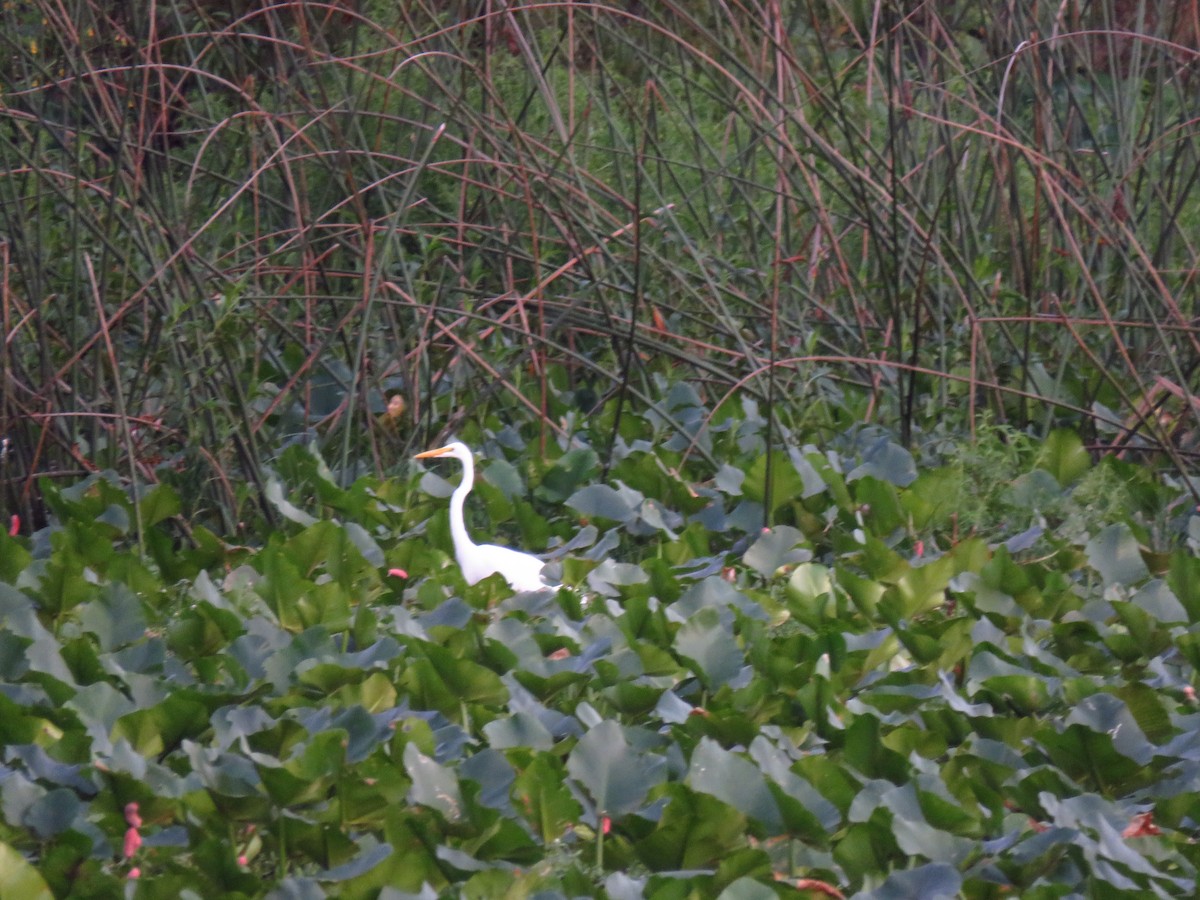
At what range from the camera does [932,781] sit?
2.01m

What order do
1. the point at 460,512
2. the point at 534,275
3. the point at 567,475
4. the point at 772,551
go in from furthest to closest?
1. the point at 534,275
2. the point at 567,475
3. the point at 460,512
4. the point at 772,551

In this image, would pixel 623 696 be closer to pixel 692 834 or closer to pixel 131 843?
pixel 692 834

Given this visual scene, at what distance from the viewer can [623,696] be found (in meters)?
2.35

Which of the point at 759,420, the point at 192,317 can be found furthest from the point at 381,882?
the point at 759,420

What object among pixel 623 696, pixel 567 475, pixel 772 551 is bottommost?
pixel 567 475

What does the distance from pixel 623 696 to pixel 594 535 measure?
2.98 ft

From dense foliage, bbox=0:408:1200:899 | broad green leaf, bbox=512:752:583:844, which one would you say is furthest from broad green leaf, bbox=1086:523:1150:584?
broad green leaf, bbox=512:752:583:844

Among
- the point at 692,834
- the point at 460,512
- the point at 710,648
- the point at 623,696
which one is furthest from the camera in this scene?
the point at 460,512

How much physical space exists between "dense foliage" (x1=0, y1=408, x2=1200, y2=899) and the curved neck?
51 millimetres

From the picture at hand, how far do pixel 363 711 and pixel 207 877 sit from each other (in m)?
0.35

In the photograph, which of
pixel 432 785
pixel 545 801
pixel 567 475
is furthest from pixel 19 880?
pixel 567 475

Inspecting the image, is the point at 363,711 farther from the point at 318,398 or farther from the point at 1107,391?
the point at 1107,391

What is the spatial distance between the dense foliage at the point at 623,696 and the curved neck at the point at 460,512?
0.05 meters

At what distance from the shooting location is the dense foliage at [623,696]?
193 centimetres
